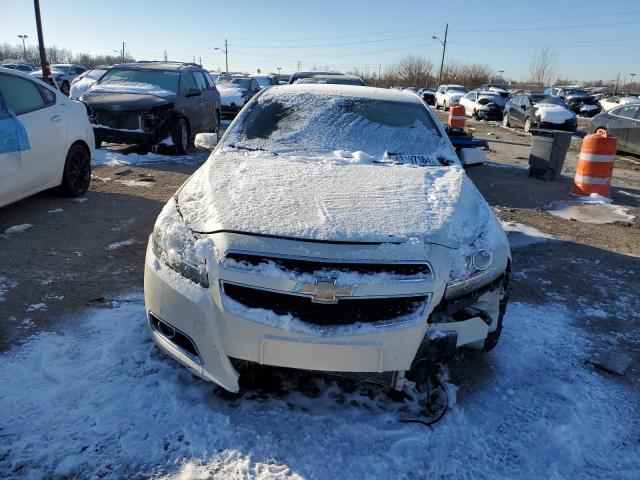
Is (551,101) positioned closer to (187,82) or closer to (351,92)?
(187,82)

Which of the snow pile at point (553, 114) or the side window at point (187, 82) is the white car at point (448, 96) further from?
the side window at point (187, 82)

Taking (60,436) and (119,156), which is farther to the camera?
(119,156)

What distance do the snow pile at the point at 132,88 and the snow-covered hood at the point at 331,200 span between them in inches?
276

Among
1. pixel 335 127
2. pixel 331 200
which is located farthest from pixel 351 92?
pixel 331 200

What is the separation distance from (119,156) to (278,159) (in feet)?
23.8

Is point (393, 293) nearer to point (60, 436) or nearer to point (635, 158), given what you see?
point (60, 436)

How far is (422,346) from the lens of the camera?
97.3 inches

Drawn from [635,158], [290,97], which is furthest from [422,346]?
[635,158]

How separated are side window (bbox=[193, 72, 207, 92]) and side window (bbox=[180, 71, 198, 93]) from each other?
27cm

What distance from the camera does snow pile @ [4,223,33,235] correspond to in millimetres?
5303

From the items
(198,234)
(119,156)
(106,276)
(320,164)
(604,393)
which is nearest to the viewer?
(198,234)

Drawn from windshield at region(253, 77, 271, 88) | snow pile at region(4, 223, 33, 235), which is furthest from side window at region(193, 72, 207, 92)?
windshield at region(253, 77, 271, 88)

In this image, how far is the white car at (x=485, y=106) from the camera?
2486 cm

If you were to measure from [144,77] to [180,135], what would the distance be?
1.47 metres
